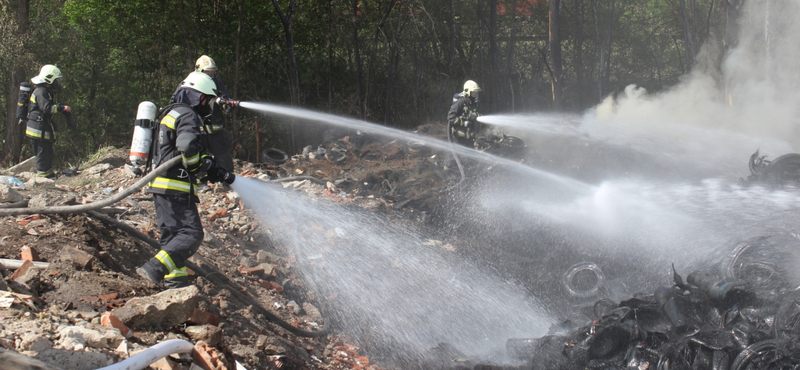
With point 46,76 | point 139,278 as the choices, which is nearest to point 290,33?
point 46,76

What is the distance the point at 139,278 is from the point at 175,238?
498mm

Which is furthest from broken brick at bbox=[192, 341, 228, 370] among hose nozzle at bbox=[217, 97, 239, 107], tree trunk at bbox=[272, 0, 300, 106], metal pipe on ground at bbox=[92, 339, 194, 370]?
tree trunk at bbox=[272, 0, 300, 106]

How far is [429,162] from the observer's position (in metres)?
10.5

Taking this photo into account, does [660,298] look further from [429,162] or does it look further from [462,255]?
[429,162]

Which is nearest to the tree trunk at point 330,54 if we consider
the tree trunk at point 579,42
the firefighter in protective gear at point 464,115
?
the firefighter in protective gear at point 464,115

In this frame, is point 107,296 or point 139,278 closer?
point 107,296

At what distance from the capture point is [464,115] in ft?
31.4

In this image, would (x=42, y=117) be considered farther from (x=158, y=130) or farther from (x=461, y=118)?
(x=461, y=118)

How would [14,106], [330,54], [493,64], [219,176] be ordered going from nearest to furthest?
[219,176], [14,106], [330,54], [493,64]

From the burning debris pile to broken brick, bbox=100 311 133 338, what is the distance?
10.3 ft

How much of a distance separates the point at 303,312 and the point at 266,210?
7.51 ft

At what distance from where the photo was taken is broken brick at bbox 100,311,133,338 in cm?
319

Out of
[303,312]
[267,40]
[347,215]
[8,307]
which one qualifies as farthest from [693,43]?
[8,307]

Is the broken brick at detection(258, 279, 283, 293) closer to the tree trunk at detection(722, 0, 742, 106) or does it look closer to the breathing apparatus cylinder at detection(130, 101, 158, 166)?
the breathing apparatus cylinder at detection(130, 101, 158, 166)
